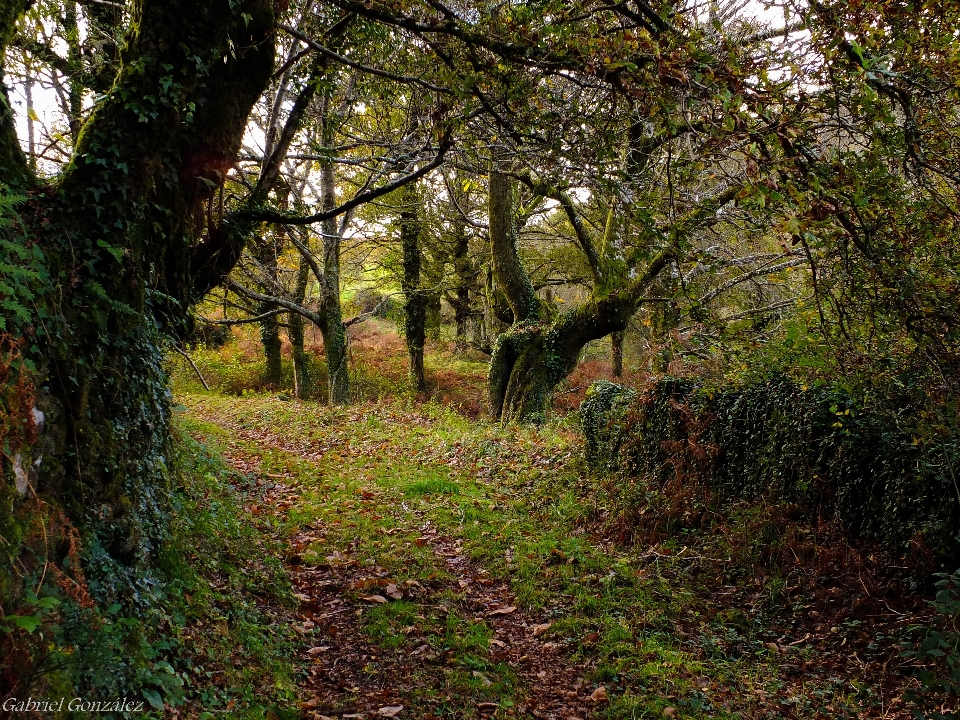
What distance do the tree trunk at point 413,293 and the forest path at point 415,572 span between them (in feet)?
28.6

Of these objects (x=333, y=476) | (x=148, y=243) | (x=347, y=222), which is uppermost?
(x=347, y=222)

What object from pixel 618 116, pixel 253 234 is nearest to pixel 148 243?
pixel 253 234

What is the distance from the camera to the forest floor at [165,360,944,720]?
194 inches

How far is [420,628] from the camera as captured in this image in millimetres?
5867

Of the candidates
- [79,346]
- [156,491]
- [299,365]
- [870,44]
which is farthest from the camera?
[299,365]

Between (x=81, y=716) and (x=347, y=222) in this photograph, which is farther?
(x=347, y=222)

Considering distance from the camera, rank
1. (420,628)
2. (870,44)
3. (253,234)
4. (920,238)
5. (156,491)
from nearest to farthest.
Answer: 1. (870,44)
2. (920,238)
3. (156,491)
4. (420,628)
5. (253,234)

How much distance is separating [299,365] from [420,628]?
1680 cm

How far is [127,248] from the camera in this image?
484 centimetres

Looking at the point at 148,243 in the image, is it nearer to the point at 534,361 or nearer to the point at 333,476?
the point at 333,476
